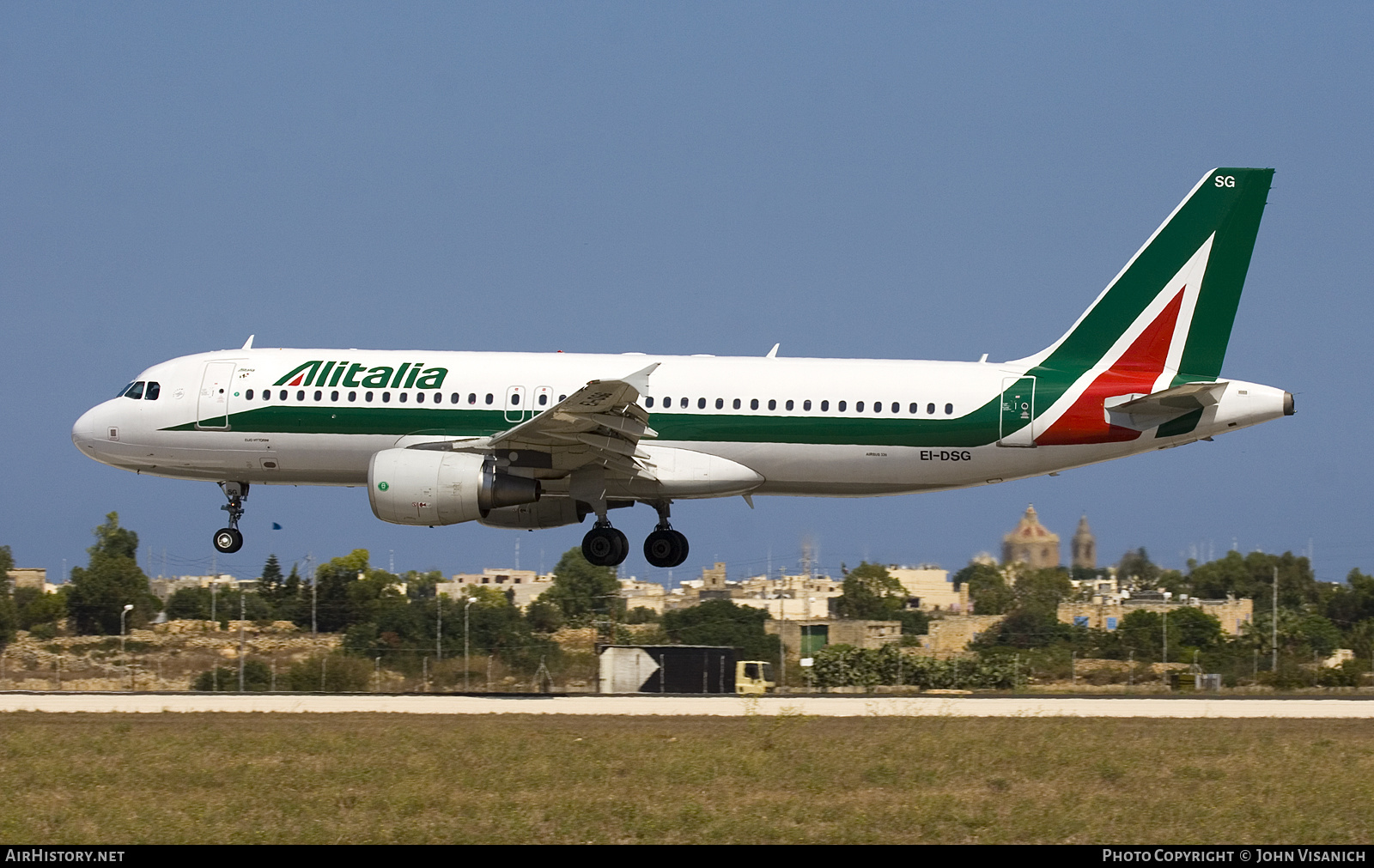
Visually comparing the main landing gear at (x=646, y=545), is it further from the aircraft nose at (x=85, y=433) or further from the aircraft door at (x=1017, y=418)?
the aircraft nose at (x=85, y=433)

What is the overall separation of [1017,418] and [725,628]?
1526 cm

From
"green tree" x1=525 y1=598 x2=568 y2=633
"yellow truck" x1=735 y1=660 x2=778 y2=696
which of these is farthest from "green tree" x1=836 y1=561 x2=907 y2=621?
"yellow truck" x1=735 y1=660 x2=778 y2=696

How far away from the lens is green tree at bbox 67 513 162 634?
5272 cm

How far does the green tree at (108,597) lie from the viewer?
52719 millimetres

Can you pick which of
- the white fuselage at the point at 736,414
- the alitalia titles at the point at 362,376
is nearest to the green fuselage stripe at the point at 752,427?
the white fuselage at the point at 736,414

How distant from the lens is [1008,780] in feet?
65.8

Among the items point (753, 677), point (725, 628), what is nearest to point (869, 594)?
point (725, 628)

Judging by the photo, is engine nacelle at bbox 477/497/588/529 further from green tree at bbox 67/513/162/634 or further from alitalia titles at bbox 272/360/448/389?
green tree at bbox 67/513/162/634

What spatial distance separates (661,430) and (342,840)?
16.8 metres

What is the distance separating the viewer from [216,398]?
3341 cm

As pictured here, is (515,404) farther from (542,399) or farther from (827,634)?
(827,634)

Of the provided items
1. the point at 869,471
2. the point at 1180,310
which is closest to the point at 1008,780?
the point at 869,471

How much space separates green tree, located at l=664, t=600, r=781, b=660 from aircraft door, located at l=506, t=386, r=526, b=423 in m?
11.6

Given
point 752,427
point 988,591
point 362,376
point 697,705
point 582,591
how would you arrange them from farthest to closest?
point 582,591
point 988,591
point 362,376
point 752,427
point 697,705
